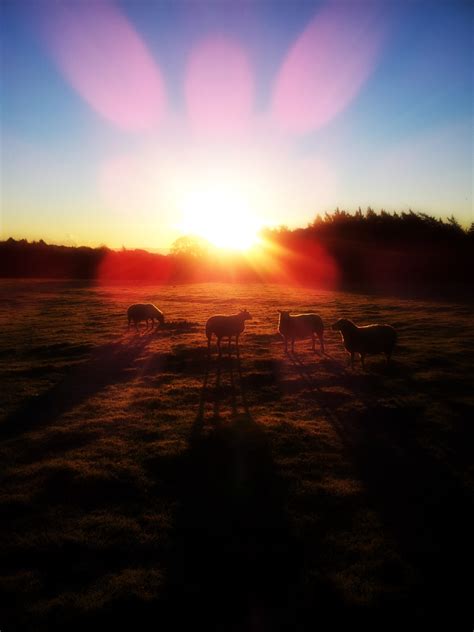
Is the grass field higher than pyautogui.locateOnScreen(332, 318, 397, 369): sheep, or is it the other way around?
pyautogui.locateOnScreen(332, 318, 397, 369): sheep

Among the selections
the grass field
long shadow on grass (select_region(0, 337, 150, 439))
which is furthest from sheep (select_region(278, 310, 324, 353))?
long shadow on grass (select_region(0, 337, 150, 439))

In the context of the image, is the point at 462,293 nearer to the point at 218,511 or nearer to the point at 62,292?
the point at 218,511

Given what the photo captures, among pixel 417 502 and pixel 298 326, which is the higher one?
pixel 298 326

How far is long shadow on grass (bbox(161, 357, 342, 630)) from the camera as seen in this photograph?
4.17 metres

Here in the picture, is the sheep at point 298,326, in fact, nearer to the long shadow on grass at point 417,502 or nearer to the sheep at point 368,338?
the sheep at point 368,338

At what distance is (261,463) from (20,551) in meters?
3.78

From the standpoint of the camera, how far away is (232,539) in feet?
16.8

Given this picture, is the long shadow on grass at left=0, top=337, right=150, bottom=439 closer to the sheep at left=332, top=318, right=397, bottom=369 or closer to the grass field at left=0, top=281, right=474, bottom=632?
the grass field at left=0, top=281, right=474, bottom=632

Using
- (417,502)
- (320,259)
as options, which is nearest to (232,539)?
(417,502)

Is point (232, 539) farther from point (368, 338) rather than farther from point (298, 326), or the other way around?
point (298, 326)

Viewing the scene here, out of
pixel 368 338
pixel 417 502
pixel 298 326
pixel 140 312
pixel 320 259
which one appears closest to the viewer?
pixel 417 502

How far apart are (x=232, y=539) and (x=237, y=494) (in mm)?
947

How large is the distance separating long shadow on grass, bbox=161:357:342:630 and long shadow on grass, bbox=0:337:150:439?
12.6ft

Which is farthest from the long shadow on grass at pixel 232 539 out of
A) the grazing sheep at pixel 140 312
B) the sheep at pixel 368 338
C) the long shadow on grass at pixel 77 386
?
the grazing sheep at pixel 140 312
